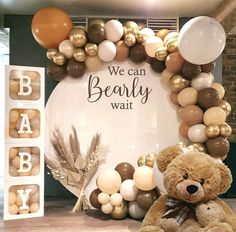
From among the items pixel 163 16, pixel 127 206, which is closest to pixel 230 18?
pixel 163 16

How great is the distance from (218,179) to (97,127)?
197cm

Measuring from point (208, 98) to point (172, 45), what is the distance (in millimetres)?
654

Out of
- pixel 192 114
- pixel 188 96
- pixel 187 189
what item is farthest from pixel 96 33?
pixel 187 189

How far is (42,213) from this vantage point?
384 centimetres

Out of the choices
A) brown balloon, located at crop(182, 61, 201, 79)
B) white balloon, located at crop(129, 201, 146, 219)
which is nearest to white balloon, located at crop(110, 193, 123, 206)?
white balloon, located at crop(129, 201, 146, 219)

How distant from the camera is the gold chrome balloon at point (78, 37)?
380cm

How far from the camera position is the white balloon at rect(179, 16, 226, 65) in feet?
11.4

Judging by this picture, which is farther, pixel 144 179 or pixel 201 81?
pixel 201 81

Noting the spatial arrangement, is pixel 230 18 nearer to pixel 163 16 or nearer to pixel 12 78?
pixel 163 16

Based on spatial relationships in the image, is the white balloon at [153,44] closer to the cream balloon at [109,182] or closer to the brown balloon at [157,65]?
the brown balloon at [157,65]

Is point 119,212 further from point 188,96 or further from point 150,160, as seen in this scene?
point 188,96

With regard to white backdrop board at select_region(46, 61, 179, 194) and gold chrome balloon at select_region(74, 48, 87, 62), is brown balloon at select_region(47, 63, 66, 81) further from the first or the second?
gold chrome balloon at select_region(74, 48, 87, 62)

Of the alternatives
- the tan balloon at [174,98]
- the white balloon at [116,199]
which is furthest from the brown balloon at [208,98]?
the white balloon at [116,199]

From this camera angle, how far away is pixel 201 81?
12.3 ft
